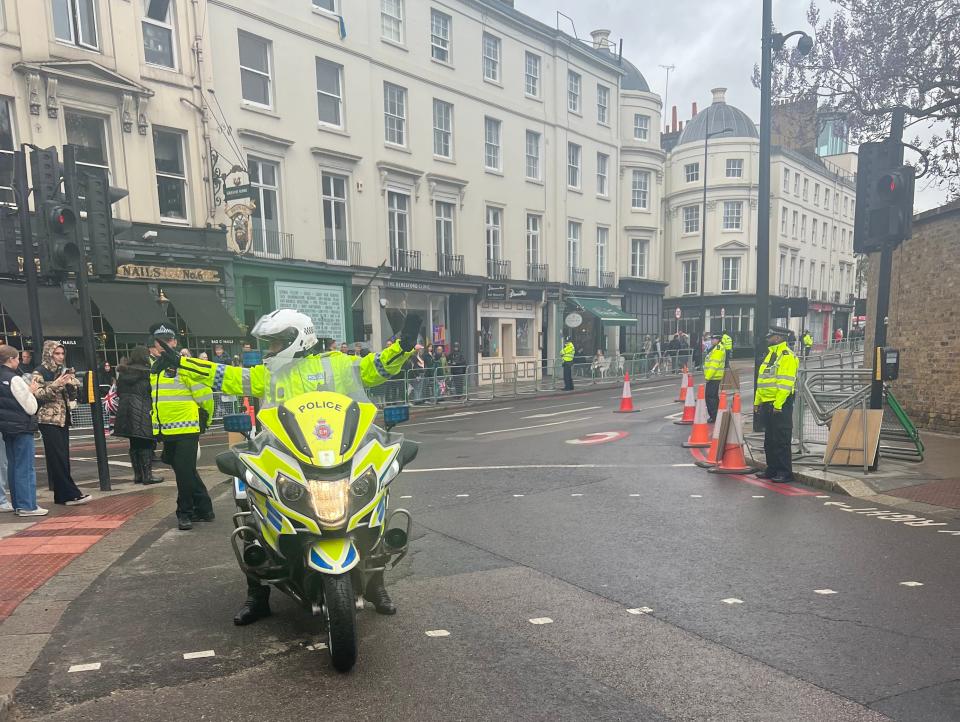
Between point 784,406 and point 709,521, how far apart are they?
7.82 ft

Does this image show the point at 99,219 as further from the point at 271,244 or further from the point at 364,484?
the point at 271,244

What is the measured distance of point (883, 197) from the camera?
8.10m

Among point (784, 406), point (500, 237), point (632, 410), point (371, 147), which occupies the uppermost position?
Answer: point (371, 147)

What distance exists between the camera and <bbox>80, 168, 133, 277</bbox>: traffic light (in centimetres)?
772

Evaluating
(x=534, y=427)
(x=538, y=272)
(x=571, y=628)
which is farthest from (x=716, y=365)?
(x=538, y=272)

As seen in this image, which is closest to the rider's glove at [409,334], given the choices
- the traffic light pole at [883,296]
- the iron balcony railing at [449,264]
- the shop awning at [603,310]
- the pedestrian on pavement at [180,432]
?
the pedestrian on pavement at [180,432]

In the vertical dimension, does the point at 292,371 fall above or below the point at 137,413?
above

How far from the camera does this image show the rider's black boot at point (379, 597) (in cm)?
409

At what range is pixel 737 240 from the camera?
142ft

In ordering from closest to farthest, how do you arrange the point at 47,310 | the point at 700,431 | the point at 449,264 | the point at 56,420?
1. the point at 56,420
2. the point at 700,431
3. the point at 47,310
4. the point at 449,264

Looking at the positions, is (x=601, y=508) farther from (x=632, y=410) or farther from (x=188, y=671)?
(x=632, y=410)

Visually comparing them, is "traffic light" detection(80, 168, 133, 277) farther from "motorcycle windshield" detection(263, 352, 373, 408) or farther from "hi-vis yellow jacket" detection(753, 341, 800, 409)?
"hi-vis yellow jacket" detection(753, 341, 800, 409)

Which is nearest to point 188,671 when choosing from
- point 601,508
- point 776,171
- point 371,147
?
point 601,508

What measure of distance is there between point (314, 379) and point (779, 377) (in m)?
6.13
